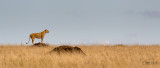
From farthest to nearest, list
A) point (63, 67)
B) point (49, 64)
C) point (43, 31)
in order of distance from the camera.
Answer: point (43, 31) < point (49, 64) < point (63, 67)

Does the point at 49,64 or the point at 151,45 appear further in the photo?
the point at 151,45

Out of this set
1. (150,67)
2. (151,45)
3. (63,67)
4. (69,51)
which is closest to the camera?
(150,67)

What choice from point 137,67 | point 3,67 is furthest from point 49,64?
point 137,67

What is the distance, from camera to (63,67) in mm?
9078

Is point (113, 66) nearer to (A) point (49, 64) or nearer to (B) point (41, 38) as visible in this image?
(A) point (49, 64)

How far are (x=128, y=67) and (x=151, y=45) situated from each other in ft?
54.9

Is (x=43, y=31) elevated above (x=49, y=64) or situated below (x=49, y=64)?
above

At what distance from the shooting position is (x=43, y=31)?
29938 mm

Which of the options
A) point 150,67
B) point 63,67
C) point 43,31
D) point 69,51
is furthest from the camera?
point 43,31

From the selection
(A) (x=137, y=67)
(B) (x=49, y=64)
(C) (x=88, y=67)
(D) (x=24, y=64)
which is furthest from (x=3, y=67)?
(A) (x=137, y=67)

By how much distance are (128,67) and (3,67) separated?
3734 millimetres

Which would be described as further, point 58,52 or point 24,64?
point 58,52

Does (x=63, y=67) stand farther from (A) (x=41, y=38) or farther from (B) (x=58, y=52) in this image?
(A) (x=41, y=38)

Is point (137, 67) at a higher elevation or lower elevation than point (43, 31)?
lower
